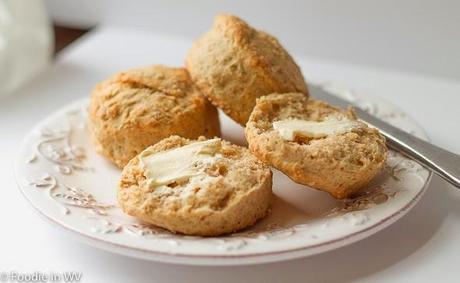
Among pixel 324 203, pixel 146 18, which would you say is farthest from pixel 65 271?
pixel 146 18

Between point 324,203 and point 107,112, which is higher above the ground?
point 107,112

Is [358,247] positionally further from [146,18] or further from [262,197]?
[146,18]

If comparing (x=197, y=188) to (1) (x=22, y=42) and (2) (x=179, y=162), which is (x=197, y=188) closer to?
(2) (x=179, y=162)

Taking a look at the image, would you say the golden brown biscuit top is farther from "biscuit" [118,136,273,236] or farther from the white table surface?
the white table surface

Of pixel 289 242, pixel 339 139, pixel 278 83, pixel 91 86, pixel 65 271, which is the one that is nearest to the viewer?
pixel 289 242

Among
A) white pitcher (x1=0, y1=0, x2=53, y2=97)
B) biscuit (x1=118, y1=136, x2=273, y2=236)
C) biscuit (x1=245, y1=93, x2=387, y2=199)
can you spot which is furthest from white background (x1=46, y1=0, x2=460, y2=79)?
biscuit (x1=118, y1=136, x2=273, y2=236)

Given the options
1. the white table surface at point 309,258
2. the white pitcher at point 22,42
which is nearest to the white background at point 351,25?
the white table surface at point 309,258

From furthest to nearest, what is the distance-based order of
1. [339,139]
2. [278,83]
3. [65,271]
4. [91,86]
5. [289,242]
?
[91,86] < [278,83] < [339,139] < [65,271] < [289,242]
